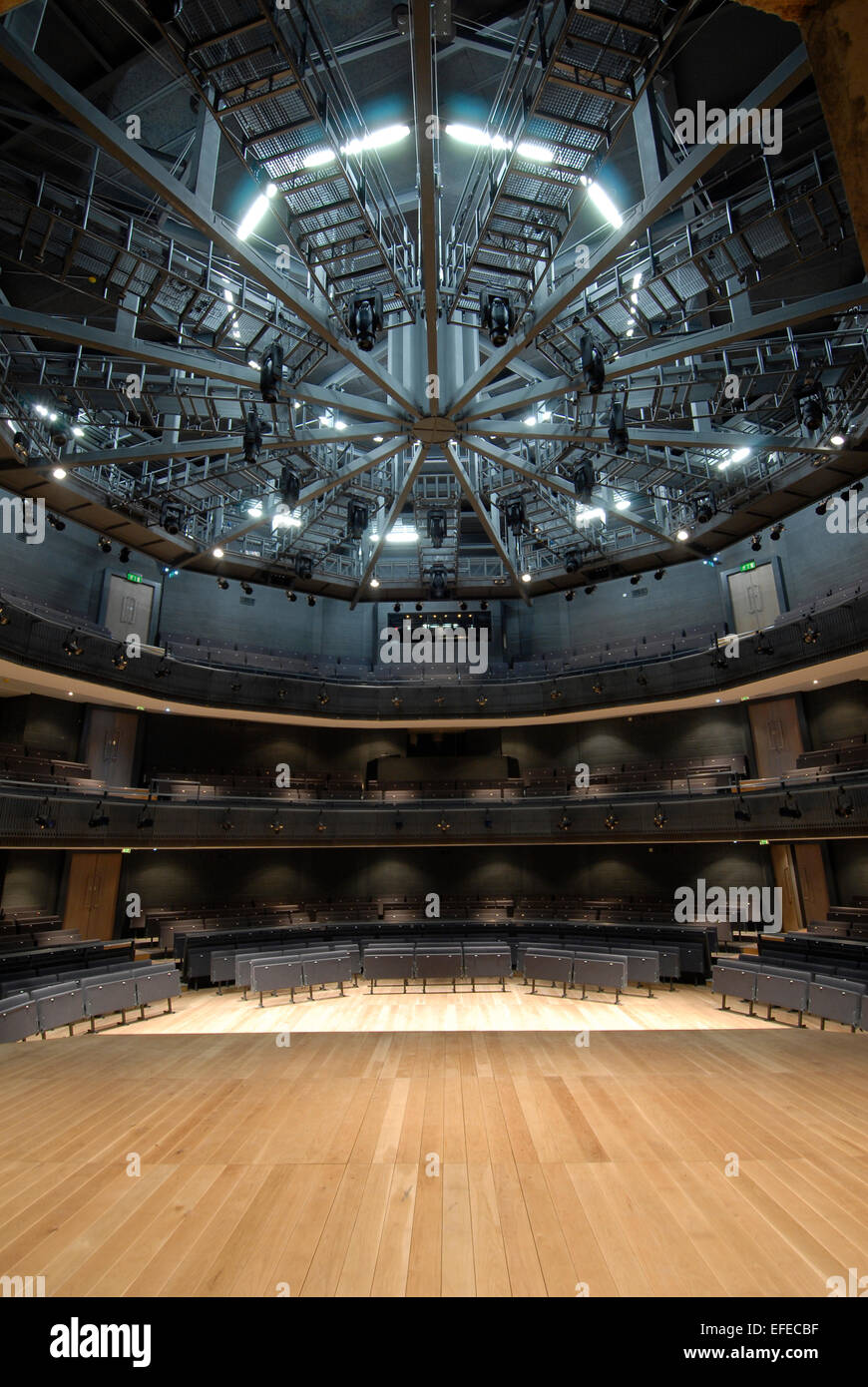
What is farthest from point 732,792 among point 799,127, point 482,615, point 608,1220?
point 608,1220

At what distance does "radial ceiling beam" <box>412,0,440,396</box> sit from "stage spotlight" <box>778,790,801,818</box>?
16018 mm

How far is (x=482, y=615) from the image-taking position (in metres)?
28.2

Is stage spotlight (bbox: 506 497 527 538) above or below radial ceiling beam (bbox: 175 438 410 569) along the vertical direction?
above

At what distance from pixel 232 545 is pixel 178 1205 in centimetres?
2138

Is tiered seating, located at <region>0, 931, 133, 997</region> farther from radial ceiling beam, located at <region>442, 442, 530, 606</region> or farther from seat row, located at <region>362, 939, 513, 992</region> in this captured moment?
radial ceiling beam, located at <region>442, 442, 530, 606</region>

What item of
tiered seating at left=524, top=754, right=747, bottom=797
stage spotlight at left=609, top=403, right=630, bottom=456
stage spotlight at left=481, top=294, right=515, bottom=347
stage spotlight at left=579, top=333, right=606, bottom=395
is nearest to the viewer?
stage spotlight at left=579, top=333, right=606, bottom=395

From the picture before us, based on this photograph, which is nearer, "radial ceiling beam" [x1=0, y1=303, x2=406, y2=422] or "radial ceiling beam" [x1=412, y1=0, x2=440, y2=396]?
"radial ceiling beam" [x1=412, y1=0, x2=440, y2=396]

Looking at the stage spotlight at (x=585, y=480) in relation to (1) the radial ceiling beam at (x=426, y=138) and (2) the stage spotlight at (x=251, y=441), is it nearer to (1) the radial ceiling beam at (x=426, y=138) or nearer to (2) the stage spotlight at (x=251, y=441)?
(1) the radial ceiling beam at (x=426, y=138)

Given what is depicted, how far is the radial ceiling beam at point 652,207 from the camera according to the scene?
7648 millimetres

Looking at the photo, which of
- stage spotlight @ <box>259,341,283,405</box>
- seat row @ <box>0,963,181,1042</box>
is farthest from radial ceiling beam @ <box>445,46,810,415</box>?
seat row @ <box>0,963,181,1042</box>

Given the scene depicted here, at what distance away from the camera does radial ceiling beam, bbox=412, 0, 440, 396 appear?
677 cm

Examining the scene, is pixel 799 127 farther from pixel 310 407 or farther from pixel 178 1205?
pixel 178 1205

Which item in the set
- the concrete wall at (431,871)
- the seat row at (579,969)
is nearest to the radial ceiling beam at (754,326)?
the seat row at (579,969)

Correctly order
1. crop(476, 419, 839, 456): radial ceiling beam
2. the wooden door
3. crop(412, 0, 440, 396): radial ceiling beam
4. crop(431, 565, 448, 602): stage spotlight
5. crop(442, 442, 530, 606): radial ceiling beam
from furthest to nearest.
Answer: crop(431, 565, 448, 602): stage spotlight, the wooden door, crop(442, 442, 530, 606): radial ceiling beam, crop(476, 419, 839, 456): radial ceiling beam, crop(412, 0, 440, 396): radial ceiling beam
